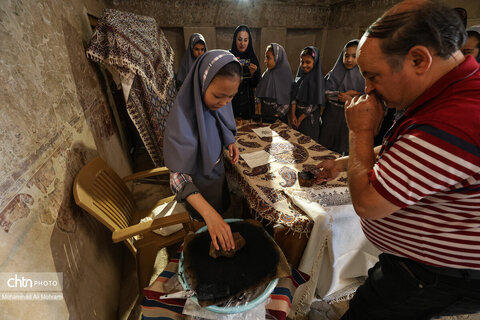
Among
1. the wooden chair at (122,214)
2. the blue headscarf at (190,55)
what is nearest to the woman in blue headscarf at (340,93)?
the blue headscarf at (190,55)

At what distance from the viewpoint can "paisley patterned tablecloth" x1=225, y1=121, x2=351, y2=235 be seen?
1245mm

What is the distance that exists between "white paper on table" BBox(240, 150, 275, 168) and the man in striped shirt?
928 mm

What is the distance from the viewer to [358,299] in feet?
3.60

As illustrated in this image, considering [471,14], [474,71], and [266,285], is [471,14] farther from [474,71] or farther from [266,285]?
[266,285]

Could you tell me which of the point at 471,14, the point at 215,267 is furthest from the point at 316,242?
the point at 471,14

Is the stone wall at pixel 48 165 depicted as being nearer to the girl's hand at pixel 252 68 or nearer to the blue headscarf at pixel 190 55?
the blue headscarf at pixel 190 55

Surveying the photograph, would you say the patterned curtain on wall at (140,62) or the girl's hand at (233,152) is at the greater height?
the patterned curtain on wall at (140,62)

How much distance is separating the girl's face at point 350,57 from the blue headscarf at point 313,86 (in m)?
0.34

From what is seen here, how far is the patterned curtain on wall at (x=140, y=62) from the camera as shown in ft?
7.36

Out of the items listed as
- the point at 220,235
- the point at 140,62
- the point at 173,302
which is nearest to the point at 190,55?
the point at 140,62

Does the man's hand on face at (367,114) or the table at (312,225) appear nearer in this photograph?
the man's hand on face at (367,114)

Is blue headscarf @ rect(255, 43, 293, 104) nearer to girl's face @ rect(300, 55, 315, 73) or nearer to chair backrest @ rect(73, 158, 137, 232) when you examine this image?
girl's face @ rect(300, 55, 315, 73)

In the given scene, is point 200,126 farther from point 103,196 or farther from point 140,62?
point 140,62

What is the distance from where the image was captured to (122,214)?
1.62 meters
